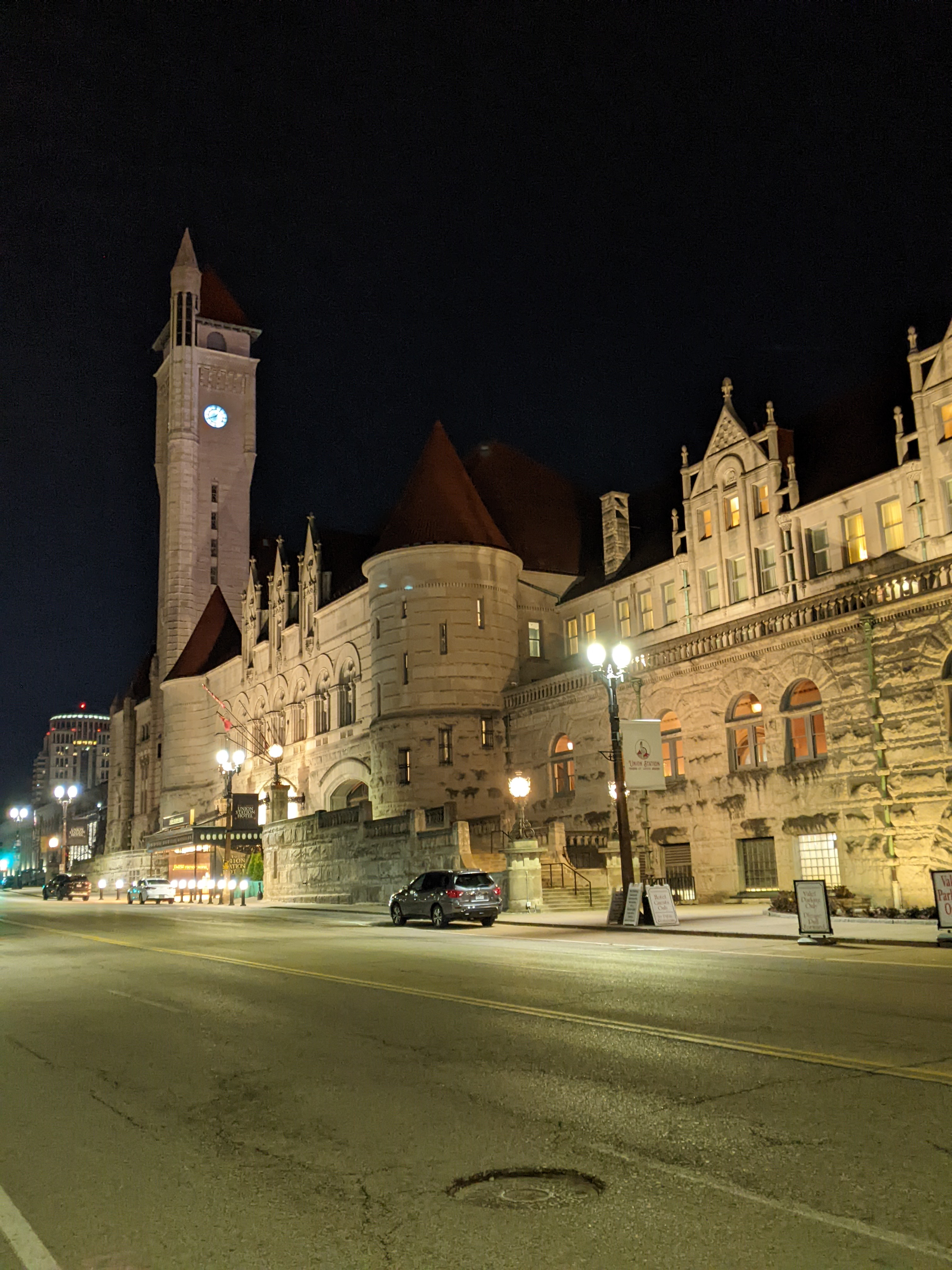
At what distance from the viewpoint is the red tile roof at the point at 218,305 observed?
92.1 metres

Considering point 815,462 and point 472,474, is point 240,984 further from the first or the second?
point 472,474

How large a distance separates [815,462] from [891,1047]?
1192 inches

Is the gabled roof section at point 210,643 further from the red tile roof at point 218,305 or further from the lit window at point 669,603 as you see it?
the lit window at point 669,603

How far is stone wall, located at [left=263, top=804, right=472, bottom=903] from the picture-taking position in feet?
127

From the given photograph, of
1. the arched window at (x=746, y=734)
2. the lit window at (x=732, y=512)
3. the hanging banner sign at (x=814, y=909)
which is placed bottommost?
the hanging banner sign at (x=814, y=909)

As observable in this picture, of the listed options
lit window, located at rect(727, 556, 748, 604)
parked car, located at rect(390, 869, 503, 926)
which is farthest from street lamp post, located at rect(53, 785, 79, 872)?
lit window, located at rect(727, 556, 748, 604)

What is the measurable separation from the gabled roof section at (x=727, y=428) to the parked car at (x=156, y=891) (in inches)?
1516

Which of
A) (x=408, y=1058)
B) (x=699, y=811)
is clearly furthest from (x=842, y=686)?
(x=408, y=1058)

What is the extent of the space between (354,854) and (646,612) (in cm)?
1534

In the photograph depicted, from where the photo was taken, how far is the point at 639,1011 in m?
11.3

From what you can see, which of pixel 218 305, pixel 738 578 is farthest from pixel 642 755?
pixel 218 305

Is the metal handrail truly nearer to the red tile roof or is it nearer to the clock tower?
the clock tower

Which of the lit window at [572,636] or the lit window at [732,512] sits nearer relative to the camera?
the lit window at [732,512]

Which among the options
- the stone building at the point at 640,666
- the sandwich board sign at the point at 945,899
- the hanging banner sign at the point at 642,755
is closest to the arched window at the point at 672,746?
the stone building at the point at 640,666
